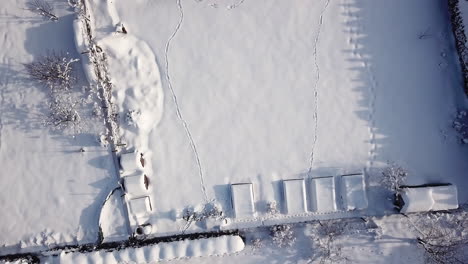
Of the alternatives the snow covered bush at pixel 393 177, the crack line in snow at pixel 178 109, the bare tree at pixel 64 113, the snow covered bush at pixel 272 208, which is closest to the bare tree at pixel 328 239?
the snow covered bush at pixel 272 208

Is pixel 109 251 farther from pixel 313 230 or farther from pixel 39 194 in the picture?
pixel 313 230

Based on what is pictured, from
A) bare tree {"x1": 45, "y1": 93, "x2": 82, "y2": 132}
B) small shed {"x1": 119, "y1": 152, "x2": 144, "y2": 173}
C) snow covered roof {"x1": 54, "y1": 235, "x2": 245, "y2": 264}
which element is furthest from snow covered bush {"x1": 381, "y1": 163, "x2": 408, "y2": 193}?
bare tree {"x1": 45, "y1": 93, "x2": 82, "y2": 132}

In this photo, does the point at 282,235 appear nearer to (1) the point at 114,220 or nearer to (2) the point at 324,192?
(2) the point at 324,192

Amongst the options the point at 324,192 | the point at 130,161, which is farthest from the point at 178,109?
the point at 324,192

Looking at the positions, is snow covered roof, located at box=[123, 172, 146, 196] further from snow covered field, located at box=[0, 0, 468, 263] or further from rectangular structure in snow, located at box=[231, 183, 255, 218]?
rectangular structure in snow, located at box=[231, 183, 255, 218]

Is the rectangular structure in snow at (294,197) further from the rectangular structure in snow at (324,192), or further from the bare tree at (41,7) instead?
the bare tree at (41,7)
